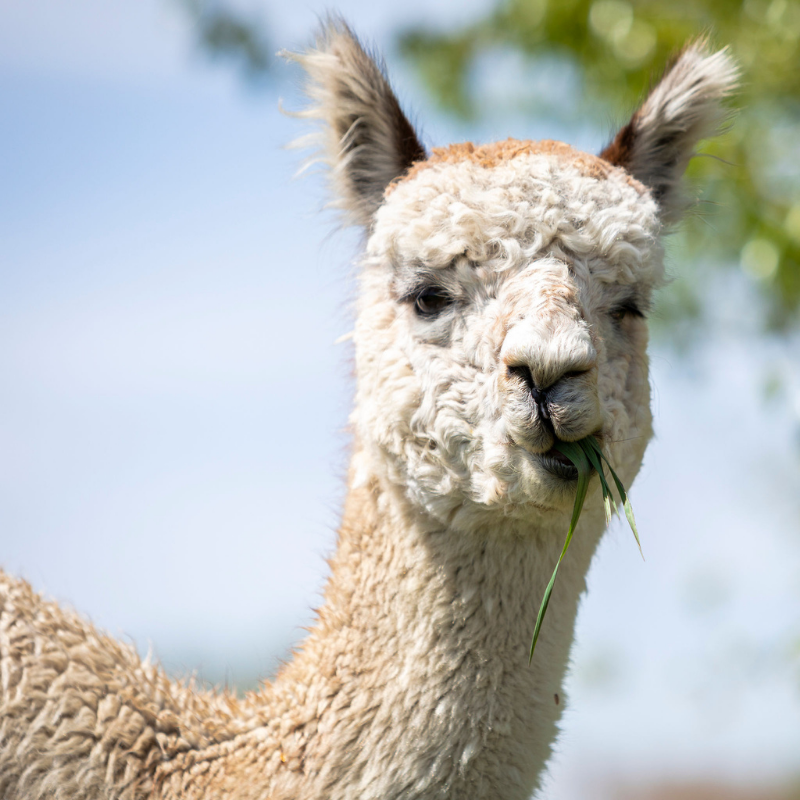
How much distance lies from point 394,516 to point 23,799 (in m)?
1.41

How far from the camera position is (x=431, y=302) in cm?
266

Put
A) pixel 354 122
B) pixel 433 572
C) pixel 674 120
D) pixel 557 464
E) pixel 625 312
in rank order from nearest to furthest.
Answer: pixel 557 464 → pixel 433 572 → pixel 625 312 → pixel 354 122 → pixel 674 120

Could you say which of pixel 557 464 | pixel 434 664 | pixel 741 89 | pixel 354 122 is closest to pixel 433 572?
pixel 434 664

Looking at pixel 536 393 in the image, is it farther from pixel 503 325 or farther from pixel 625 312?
pixel 625 312

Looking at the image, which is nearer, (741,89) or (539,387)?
(539,387)

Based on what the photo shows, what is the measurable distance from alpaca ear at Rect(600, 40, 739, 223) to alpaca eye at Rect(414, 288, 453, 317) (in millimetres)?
1090

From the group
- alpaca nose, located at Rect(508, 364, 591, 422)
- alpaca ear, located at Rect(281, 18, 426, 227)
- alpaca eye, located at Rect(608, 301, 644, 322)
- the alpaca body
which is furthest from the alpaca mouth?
alpaca ear, located at Rect(281, 18, 426, 227)

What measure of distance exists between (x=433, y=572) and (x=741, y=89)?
4144 millimetres

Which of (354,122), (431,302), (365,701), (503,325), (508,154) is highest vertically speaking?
(354,122)

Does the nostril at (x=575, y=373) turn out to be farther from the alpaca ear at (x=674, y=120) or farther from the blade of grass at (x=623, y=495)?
the alpaca ear at (x=674, y=120)

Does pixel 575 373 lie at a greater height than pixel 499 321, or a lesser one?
lesser

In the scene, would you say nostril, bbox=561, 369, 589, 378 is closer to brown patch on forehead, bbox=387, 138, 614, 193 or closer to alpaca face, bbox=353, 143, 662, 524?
alpaca face, bbox=353, 143, 662, 524

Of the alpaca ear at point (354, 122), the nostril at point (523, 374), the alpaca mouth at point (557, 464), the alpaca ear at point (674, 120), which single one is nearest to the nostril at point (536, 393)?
the nostril at point (523, 374)

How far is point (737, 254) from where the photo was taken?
661cm
